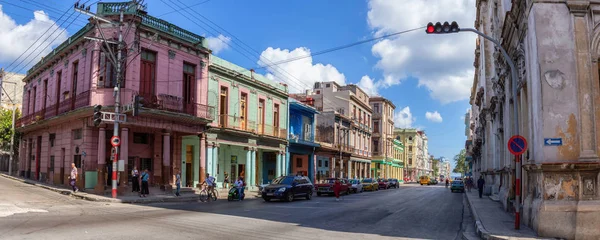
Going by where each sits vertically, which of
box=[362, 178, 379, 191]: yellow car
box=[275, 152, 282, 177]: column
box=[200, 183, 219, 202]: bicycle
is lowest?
box=[362, 178, 379, 191]: yellow car

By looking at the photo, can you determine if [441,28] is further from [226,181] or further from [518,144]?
[226,181]

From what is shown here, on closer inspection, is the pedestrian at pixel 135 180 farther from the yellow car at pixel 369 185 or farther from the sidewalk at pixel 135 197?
the yellow car at pixel 369 185

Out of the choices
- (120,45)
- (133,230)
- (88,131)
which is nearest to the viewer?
(133,230)

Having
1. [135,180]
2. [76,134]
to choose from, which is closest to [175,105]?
[135,180]

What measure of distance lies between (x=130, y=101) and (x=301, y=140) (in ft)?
69.1

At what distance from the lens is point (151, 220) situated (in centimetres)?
1349

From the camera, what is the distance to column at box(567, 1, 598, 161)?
1170 cm

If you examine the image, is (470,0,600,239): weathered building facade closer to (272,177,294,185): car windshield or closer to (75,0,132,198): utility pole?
(272,177,294,185): car windshield

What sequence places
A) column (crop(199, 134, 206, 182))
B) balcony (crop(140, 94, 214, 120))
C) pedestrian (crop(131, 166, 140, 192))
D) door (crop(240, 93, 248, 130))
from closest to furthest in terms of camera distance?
1. pedestrian (crop(131, 166, 140, 192))
2. balcony (crop(140, 94, 214, 120))
3. column (crop(199, 134, 206, 182))
4. door (crop(240, 93, 248, 130))

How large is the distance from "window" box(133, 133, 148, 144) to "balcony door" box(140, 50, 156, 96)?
267cm

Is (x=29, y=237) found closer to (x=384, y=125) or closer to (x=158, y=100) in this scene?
(x=158, y=100)

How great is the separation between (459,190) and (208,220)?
38297 mm

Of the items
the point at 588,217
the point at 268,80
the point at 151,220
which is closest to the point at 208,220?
the point at 151,220

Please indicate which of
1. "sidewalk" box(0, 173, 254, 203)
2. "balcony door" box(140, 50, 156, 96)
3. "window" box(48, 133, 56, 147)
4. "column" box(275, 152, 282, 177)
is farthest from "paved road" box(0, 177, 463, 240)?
"column" box(275, 152, 282, 177)
